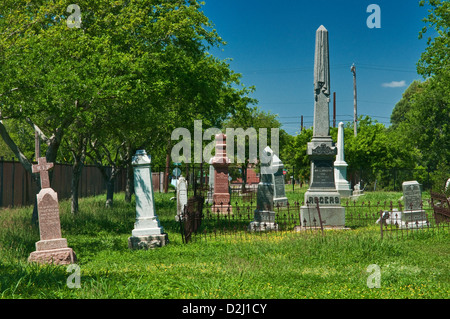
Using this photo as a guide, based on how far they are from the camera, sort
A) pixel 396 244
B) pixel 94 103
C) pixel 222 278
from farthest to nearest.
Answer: pixel 94 103 → pixel 396 244 → pixel 222 278

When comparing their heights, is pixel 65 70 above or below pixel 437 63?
below

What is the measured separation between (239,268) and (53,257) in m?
4.02

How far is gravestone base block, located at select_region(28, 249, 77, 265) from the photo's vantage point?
930 cm

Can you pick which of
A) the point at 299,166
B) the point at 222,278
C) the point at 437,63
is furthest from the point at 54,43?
the point at 299,166

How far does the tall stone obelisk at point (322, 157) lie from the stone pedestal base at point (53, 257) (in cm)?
682

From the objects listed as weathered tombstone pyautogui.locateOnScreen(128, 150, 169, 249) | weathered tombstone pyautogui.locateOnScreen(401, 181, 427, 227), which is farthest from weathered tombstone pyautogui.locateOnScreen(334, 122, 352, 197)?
weathered tombstone pyautogui.locateOnScreen(128, 150, 169, 249)

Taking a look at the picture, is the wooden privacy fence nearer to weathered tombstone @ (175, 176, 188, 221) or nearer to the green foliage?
weathered tombstone @ (175, 176, 188, 221)

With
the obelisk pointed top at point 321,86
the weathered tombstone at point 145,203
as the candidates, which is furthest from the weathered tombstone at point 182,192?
the obelisk pointed top at point 321,86

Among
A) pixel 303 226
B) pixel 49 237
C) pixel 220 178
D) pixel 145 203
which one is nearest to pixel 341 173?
pixel 220 178

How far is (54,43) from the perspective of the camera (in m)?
12.4

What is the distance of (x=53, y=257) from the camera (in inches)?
366

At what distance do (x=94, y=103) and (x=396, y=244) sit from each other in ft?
29.5

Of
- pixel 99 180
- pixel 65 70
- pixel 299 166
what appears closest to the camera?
pixel 65 70
